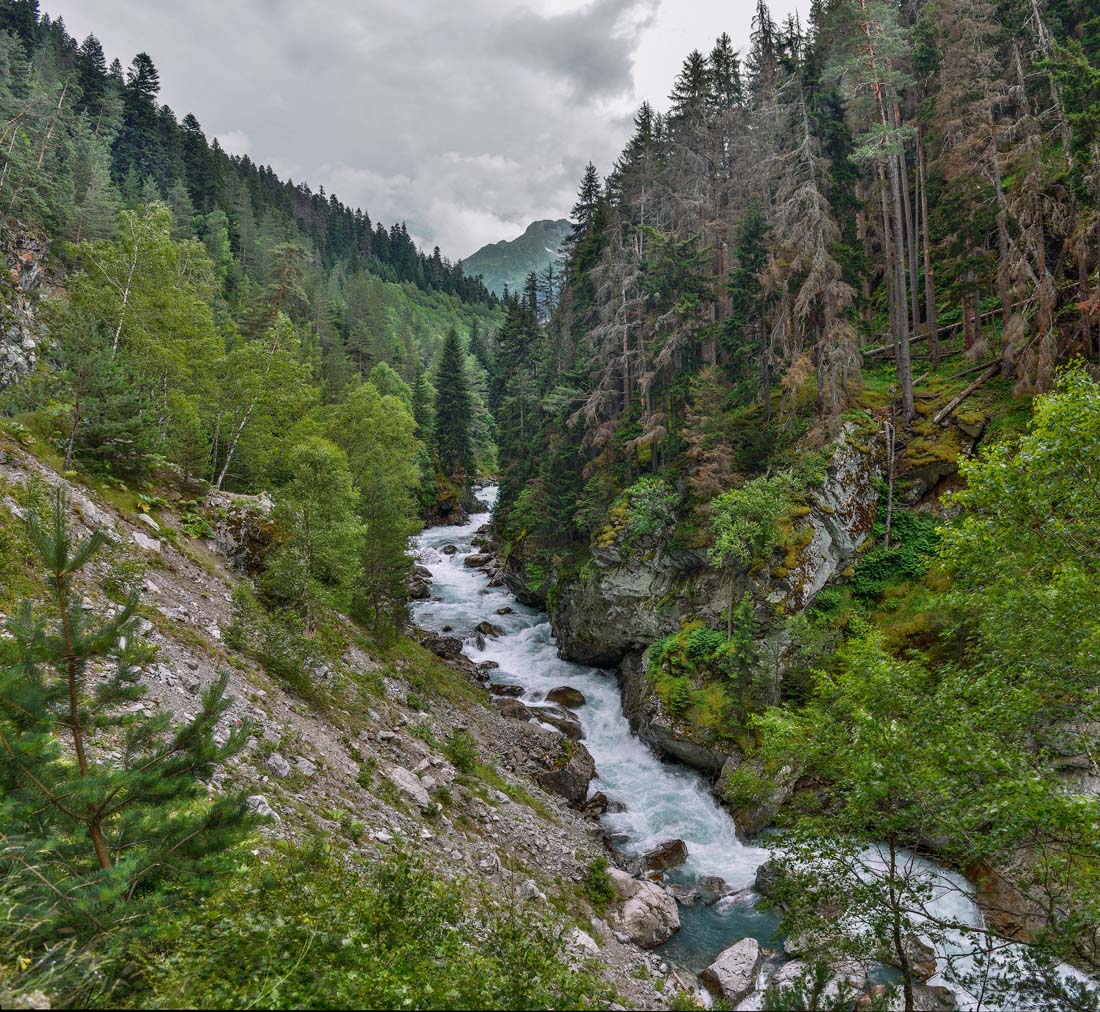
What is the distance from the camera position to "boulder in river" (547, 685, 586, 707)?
2433cm

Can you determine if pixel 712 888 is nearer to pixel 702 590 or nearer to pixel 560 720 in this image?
pixel 560 720

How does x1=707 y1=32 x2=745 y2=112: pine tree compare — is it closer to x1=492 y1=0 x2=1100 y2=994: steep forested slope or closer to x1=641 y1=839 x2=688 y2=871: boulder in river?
x1=492 y1=0 x2=1100 y2=994: steep forested slope

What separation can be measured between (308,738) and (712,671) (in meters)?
14.4

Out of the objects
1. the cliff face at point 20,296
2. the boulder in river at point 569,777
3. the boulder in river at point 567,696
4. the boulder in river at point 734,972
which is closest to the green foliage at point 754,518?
the boulder in river at point 569,777

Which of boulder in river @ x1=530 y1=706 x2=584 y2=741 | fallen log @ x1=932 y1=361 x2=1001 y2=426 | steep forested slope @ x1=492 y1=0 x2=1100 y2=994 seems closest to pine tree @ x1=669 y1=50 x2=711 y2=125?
steep forested slope @ x1=492 y1=0 x2=1100 y2=994

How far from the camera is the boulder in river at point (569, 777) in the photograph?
692 inches

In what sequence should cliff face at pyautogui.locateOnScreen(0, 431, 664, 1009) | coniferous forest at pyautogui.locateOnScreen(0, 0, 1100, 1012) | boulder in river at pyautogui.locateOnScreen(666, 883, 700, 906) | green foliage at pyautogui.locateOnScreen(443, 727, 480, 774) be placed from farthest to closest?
green foliage at pyautogui.locateOnScreen(443, 727, 480, 774), boulder in river at pyautogui.locateOnScreen(666, 883, 700, 906), cliff face at pyautogui.locateOnScreen(0, 431, 664, 1009), coniferous forest at pyautogui.locateOnScreen(0, 0, 1100, 1012)

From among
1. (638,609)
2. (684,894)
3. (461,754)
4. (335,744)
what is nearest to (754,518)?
(638,609)

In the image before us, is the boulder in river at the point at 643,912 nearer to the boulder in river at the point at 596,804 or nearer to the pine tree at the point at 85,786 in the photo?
the boulder in river at the point at 596,804

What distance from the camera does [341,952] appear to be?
4.55 meters

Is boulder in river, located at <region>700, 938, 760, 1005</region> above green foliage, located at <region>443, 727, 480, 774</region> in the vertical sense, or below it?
below

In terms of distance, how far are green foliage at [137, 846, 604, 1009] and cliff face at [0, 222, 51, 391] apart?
1189 inches

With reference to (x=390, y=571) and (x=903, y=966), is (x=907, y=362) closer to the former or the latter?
(x=903, y=966)

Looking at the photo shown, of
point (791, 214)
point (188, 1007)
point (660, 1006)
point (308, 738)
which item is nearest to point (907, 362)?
point (791, 214)
